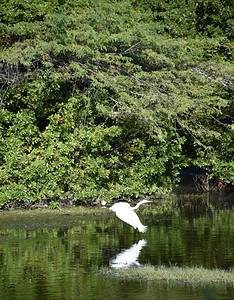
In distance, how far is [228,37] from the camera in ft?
76.8

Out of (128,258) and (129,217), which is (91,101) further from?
(128,258)

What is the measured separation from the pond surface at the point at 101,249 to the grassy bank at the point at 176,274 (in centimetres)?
21

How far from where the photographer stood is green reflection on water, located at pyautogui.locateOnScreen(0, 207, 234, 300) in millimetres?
8484

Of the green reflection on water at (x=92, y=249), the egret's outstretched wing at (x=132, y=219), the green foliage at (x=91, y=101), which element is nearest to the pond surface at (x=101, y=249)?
the green reflection on water at (x=92, y=249)

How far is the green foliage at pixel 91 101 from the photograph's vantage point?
17.1 m

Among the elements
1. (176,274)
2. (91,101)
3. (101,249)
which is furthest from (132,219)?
(91,101)

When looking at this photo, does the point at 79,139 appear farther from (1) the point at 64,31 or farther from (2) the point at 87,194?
(1) the point at 64,31

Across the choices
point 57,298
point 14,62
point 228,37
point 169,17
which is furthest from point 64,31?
point 57,298

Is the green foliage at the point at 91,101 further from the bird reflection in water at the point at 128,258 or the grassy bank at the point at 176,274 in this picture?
the grassy bank at the point at 176,274

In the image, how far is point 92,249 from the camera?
11.8 meters

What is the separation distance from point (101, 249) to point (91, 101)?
7.04 m

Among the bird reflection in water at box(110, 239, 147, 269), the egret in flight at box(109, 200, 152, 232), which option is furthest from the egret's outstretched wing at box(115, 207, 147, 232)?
the bird reflection in water at box(110, 239, 147, 269)

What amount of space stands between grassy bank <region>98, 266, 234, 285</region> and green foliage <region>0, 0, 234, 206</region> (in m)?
7.37

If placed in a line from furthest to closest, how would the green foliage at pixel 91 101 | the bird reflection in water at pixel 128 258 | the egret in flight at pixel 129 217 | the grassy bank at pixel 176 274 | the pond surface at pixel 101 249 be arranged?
the green foliage at pixel 91 101 → the egret in flight at pixel 129 217 → the bird reflection in water at pixel 128 258 → the grassy bank at pixel 176 274 → the pond surface at pixel 101 249
